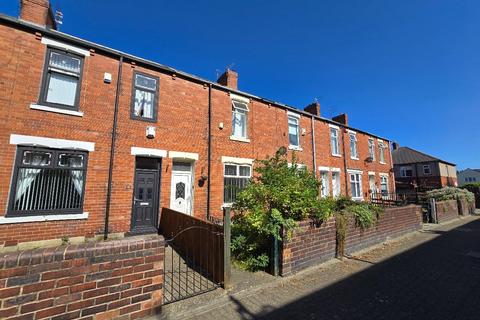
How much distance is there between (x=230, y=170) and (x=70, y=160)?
241 inches

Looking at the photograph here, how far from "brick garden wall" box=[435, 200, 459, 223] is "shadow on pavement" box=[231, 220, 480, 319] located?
29.9 feet

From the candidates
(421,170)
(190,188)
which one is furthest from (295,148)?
(421,170)

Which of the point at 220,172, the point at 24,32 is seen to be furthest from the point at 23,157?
the point at 220,172

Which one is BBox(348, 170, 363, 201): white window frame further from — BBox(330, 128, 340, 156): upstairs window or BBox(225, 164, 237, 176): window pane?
BBox(225, 164, 237, 176): window pane

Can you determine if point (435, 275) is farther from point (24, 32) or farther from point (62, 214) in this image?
point (24, 32)

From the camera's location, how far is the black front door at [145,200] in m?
8.48

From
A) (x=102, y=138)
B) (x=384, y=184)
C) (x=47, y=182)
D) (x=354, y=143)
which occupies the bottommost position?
(x=47, y=182)

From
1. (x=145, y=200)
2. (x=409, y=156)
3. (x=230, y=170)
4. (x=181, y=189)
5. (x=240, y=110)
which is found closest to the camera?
(x=145, y=200)

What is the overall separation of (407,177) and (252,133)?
114 feet

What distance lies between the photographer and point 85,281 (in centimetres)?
293

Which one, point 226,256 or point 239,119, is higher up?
point 239,119

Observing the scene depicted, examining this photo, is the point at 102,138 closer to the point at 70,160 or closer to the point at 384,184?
the point at 70,160

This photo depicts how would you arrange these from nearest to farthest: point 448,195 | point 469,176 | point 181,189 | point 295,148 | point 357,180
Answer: point 181,189
point 295,148
point 448,195
point 357,180
point 469,176

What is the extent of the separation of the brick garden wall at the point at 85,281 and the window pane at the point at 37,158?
558 cm
